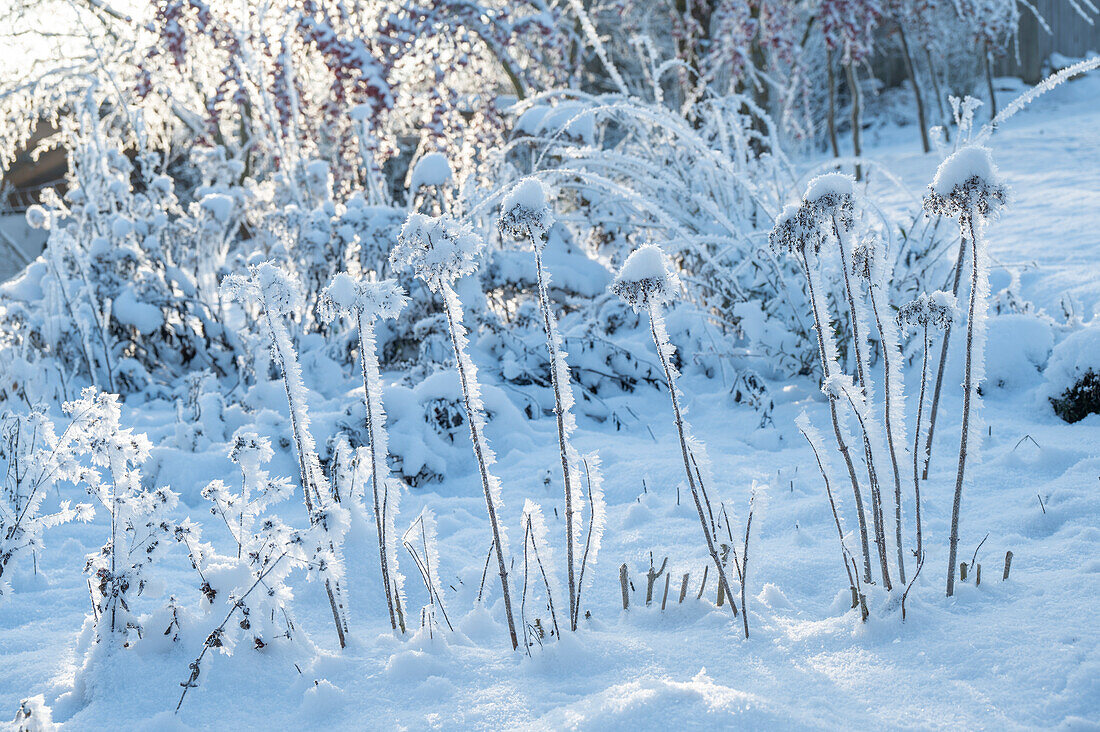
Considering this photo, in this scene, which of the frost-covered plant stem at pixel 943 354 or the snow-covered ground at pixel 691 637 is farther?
the frost-covered plant stem at pixel 943 354

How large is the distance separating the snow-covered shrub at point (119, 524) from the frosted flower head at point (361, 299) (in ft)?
1.47

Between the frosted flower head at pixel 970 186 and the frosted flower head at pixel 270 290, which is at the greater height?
the frosted flower head at pixel 270 290

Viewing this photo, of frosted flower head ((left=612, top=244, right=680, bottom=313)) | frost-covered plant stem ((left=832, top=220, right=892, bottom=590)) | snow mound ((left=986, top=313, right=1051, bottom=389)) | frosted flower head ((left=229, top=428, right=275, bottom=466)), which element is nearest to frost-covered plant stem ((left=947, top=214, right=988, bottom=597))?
frost-covered plant stem ((left=832, top=220, right=892, bottom=590))

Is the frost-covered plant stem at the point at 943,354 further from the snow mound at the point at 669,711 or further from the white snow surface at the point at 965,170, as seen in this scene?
the snow mound at the point at 669,711

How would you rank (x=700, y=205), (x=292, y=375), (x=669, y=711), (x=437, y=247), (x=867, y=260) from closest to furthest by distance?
(x=669, y=711)
(x=437, y=247)
(x=867, y=260)
(x=292, y=375)
(x=700, y=205)

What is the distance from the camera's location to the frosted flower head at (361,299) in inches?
57.4

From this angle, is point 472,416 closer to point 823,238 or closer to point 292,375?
point 292,375

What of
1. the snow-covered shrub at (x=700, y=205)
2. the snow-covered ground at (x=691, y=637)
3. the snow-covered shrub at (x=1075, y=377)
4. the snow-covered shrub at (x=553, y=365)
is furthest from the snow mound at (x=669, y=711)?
the snow-covered shrub at (x=700, y=205)

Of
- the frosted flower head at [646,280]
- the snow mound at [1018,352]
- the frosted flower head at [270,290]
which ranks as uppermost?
the frosted flower head at [270,290]

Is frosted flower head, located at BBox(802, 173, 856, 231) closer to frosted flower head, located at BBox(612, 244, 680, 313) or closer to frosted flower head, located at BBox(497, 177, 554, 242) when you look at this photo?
frosted flower head, located at BBox(612, 244, 680, 313)

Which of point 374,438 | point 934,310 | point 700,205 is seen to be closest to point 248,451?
point 374,438

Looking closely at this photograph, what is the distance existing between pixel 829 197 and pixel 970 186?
0.21 meters

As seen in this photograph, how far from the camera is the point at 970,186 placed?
127cm

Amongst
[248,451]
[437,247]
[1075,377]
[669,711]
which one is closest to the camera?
[669,711]
